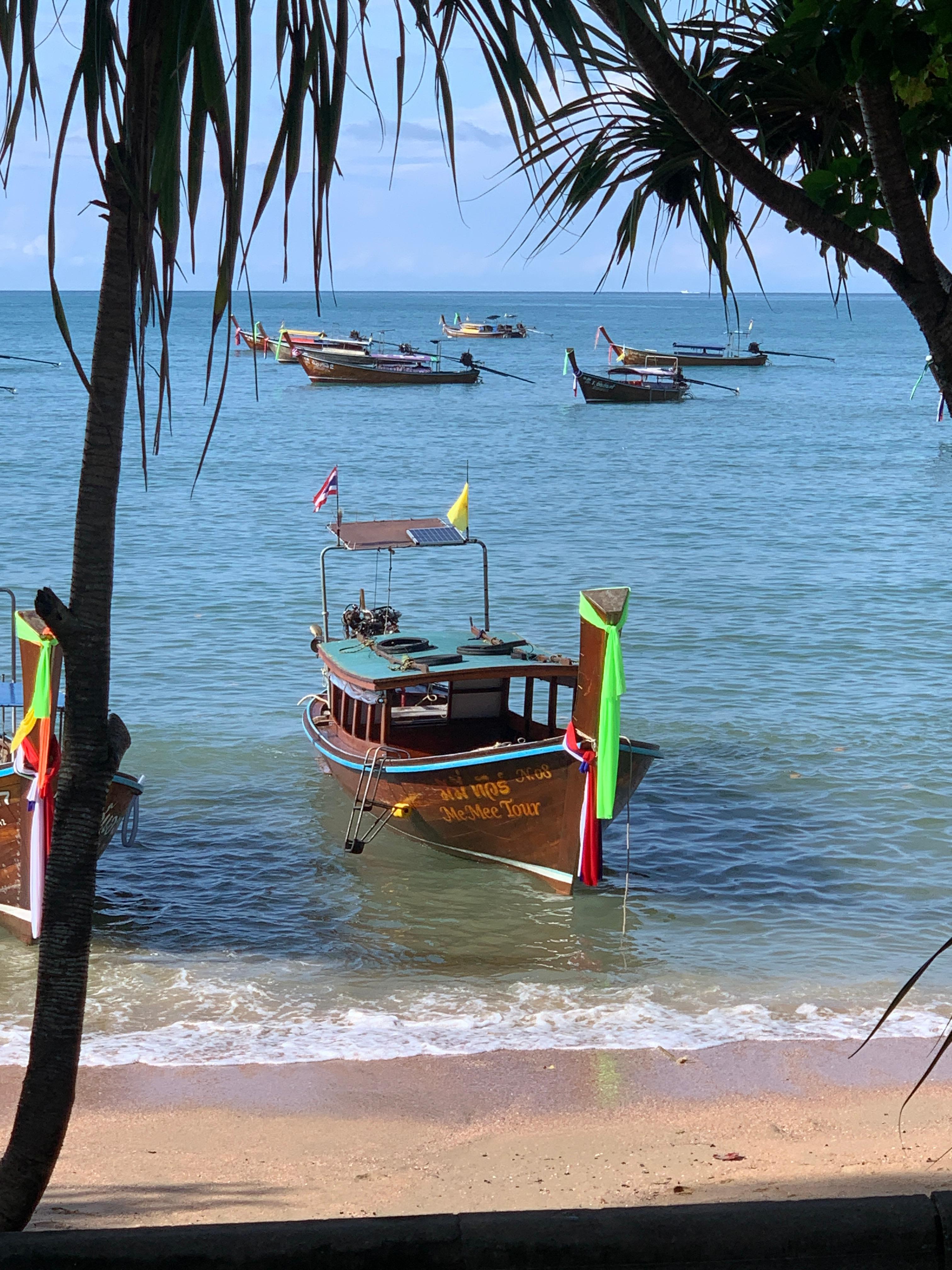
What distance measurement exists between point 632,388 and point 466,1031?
62.2 m

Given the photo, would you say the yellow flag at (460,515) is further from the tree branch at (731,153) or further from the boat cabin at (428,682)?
the tree branch at (731,153)

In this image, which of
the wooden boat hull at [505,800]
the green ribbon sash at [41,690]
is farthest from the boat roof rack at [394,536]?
the green ribbon sash at [41,690]

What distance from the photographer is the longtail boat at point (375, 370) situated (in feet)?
263

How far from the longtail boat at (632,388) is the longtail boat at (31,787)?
5626 cm

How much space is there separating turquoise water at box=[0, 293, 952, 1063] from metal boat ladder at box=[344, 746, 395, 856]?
1.23ft

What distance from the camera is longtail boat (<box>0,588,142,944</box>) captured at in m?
10.7

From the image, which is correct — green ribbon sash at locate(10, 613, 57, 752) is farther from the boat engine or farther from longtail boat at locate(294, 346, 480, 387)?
longtail boat at locate(294, 346, 480, 387)

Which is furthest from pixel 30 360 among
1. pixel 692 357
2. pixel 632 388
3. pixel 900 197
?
pixel 900 197

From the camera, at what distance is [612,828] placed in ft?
47.9

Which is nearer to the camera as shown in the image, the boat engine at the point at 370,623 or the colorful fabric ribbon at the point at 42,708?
the colorful fabric ribbon at the point at 42,708

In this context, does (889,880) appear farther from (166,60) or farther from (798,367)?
(798,367)

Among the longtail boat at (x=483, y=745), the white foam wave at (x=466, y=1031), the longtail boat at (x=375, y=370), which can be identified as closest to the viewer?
the white foam wave at (x=466, y=1031)

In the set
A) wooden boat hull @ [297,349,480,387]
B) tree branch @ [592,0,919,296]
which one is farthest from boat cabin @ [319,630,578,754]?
wooden boat hull @ [297,349,480,387]

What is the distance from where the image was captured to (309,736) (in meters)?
15.5
